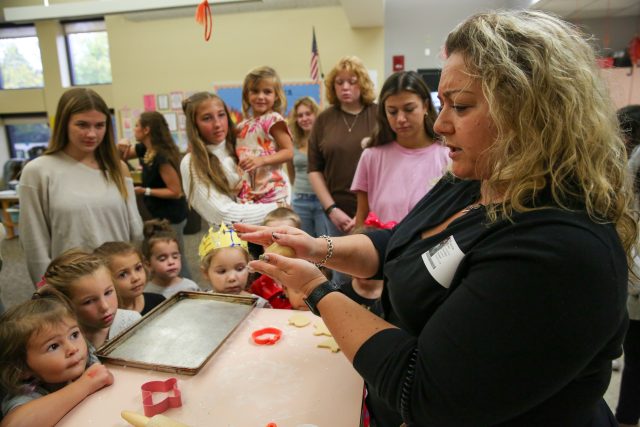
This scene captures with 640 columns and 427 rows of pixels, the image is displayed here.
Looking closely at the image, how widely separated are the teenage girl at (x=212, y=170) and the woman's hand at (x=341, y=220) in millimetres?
394

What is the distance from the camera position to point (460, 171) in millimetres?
773

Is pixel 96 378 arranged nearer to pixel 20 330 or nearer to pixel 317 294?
pixel 20 330

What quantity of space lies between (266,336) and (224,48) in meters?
5.42

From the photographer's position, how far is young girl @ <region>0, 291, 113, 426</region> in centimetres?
94

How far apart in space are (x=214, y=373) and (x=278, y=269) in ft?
1.03

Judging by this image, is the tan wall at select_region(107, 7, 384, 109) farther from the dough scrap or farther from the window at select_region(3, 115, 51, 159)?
the dough scrap

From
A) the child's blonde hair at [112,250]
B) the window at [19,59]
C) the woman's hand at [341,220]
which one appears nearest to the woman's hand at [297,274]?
the child's blonde hair at [112,250]

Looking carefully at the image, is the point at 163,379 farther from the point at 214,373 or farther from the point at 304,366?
the point at 304,366

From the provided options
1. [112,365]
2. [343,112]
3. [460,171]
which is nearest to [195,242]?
[343,112]

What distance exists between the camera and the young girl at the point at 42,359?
36.9 inches

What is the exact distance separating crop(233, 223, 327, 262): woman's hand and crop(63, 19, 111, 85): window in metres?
6.37

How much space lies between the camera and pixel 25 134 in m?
6.48

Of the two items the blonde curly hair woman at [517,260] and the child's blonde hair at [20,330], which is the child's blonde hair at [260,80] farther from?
the blonde curly hair woman at [517,260]

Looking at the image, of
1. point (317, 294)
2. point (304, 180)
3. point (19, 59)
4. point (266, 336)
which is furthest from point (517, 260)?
point (19, 59)
